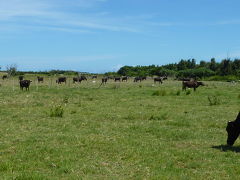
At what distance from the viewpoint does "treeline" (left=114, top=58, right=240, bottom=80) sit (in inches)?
4451

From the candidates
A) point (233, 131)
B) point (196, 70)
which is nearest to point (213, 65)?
point (196, 70)

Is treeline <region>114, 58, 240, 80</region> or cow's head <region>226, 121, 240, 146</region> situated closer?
cow's head <region>226, 121, 240, 146</region>

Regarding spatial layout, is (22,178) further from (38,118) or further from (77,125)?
(38,118)

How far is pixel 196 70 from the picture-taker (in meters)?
125

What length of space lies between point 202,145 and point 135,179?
192 inches

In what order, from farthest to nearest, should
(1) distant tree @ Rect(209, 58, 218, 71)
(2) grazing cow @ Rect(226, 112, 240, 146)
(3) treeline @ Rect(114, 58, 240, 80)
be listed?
(1) distant tree @ Rect(209, 58, 218, 71)
(3) treeline @ Rect(114, 58, 240, 80)
(2) grazing cow @ Rect(226, 112, 240, 146)

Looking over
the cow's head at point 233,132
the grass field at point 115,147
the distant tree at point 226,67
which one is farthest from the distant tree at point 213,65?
the cow's head at point 233,132

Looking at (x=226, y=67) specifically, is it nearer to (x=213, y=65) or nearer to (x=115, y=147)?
(x=213, y=65)

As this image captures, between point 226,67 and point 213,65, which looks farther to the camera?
point 213,65

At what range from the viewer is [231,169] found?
9.99 meters

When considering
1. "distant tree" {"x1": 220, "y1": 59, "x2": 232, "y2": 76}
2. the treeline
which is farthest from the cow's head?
"distant tree" {"x1": 220, "y1": 59, "x2": 232, "y2": 76}

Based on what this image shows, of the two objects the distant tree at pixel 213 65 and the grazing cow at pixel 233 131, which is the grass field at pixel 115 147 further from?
the distant tree at pixel 213 65

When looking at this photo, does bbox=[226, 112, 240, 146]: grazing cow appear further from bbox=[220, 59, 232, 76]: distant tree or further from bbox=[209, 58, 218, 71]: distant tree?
bbox=[209, 58, 218, 71]: distant tree

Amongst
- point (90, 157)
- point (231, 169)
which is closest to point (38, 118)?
point (90, 157)
